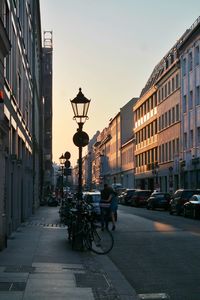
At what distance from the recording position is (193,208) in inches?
1362

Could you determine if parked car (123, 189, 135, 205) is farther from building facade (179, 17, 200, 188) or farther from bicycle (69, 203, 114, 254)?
bicycle (69, 203, 114, 254)

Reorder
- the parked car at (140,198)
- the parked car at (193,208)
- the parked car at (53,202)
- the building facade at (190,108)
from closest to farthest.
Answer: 1. the parked car at (193,208)
2. the building facade at (190,108)
3. the parked car at (140,198)
4. the parked car at (53,202)

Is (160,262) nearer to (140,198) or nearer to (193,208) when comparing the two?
(193,208)

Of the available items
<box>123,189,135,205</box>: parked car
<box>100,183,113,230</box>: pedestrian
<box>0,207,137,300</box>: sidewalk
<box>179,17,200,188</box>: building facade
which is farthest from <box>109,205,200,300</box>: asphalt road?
<box>123,189,135,205</box>: parked car

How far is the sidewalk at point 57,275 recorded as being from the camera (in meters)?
8.91

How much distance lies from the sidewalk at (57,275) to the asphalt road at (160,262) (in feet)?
1.14

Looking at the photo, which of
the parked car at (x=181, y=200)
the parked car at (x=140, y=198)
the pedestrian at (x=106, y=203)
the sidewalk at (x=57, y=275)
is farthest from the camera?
the parked car at (x=140, y=198)

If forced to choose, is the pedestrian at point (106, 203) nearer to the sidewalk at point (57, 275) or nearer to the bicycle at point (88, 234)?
the sidewalk at point (57, 275)

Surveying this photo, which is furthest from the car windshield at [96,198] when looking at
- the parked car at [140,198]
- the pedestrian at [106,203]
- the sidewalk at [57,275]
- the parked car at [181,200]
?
the parked car at [140,198]

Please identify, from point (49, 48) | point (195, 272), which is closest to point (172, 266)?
point (195, 272)

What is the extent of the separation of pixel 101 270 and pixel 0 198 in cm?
362

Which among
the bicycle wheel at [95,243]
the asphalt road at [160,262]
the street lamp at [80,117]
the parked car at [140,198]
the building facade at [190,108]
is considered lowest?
the asphalt road at [160,262]

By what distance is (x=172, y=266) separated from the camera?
12617 mm

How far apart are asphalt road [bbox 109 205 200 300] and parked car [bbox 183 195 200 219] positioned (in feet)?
39.5
